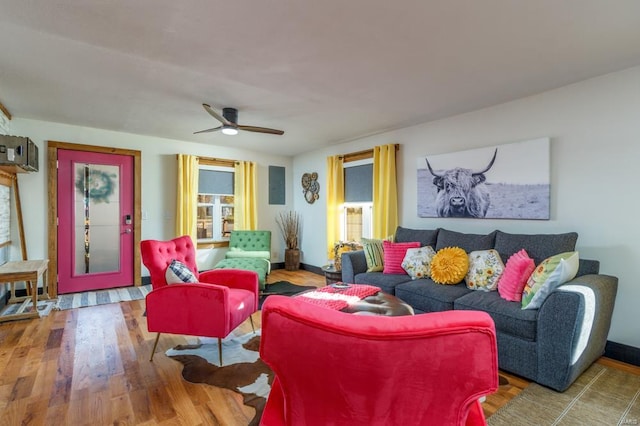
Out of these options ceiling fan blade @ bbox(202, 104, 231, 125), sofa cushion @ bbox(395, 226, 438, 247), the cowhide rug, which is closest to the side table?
sofa cushion @ bbox(395, 226, 438, 247)

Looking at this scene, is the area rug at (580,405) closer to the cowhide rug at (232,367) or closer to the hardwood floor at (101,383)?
the hardwood floor at (101,383)

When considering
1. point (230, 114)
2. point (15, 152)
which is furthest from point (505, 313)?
point (15, 152)

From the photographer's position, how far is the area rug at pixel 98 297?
4.07 meters

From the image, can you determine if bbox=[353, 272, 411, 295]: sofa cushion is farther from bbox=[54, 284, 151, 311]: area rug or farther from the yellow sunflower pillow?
bbox=[54, 284, 151, 311]: area rug

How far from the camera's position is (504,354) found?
2.43 meters

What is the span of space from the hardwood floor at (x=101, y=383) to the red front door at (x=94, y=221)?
1.35 meters

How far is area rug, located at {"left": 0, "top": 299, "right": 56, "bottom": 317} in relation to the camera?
3.68 metres

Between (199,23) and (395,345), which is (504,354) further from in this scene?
(199,23)

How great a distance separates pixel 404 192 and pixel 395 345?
12.9ft

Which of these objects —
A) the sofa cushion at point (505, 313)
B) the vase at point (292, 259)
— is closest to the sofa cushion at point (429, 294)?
the sofa cushion at point (505, 313)

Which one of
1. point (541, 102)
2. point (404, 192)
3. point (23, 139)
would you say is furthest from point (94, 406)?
point (541, 102)

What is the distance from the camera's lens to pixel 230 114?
362 cm

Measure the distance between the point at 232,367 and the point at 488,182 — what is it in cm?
315

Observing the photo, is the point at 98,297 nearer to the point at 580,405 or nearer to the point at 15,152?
the point at 15,152
